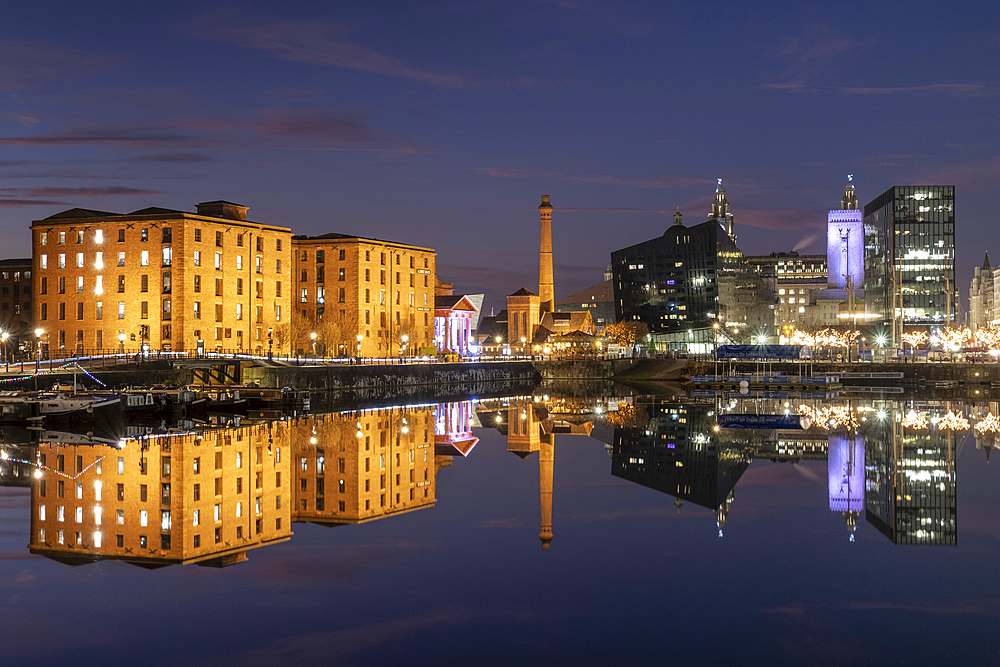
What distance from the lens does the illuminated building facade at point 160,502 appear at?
19750 mm

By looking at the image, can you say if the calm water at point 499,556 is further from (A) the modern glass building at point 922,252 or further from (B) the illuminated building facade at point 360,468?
(A) the modern glass building at point 922,252

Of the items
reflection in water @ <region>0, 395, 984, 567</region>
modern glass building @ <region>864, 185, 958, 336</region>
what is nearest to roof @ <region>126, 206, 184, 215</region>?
reflection in water @ <region>0, 395, 984, 567</region>

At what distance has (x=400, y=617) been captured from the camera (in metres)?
14.3

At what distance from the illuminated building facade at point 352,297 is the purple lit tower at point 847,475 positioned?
74004 mm

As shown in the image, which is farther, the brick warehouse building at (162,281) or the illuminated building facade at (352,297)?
the illuminated building facade at (352,297)

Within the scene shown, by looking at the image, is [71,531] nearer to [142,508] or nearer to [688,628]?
[142,508]

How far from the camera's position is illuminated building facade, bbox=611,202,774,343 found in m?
185

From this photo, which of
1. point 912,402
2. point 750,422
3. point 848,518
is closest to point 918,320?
point 912,402

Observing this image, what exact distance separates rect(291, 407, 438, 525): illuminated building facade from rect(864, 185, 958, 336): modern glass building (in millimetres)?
157420

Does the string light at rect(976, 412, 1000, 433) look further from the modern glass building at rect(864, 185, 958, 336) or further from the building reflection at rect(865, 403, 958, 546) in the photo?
the modern glass building at rect(864, 185, 958, 336)

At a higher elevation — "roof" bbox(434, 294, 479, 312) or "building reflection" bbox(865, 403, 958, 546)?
"roof" bbox(434, 294, 479, 312)

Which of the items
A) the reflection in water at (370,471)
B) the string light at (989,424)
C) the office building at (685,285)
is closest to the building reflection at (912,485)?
the reflection in water at (370,471)

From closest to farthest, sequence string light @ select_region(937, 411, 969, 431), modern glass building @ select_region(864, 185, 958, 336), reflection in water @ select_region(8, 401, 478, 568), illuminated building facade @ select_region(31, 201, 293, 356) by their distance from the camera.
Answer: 1. reflection in water @ select_region(8, 401, 478, 568)
2. string light @ select_region(937, 411, 969, 431)
3. illuminated building facade @ select_region(31, 201, 293, 356)
4. modern glass building @ select_region(864, 185, 958, 336)

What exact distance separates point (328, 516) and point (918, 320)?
184 meters
